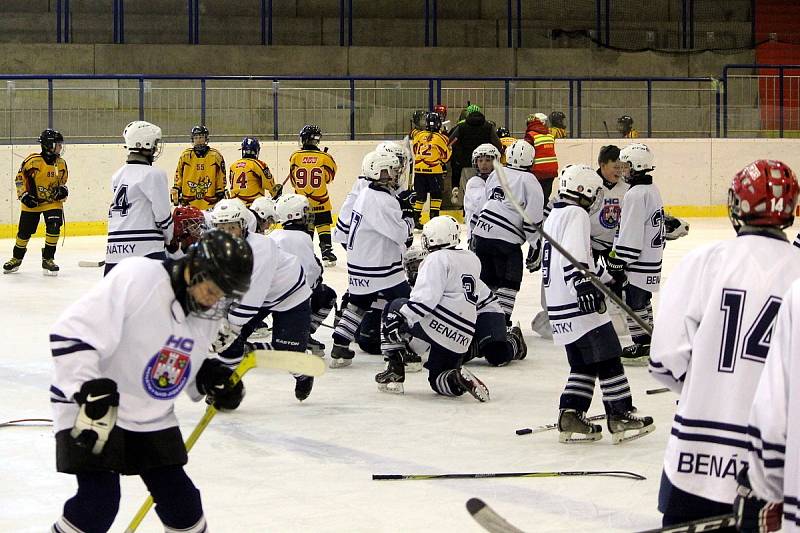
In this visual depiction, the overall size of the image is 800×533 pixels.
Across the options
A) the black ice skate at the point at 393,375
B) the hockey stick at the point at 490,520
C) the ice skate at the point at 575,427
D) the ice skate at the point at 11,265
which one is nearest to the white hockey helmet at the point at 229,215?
the black ice skate at the point at 393,375

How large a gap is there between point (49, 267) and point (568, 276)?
22.0ft

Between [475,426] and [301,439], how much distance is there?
2.62ft

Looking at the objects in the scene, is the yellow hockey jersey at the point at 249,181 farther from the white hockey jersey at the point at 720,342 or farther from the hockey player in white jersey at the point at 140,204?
the white hockey jersey at the point at 720,342

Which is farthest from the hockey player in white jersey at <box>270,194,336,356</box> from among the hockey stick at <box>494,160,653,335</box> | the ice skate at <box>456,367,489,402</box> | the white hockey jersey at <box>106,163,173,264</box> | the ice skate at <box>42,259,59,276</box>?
the ice skate at <box>42,259,59,276</box>

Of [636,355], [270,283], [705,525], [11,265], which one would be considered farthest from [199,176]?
[705,525]

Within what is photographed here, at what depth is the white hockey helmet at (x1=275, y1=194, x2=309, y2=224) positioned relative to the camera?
22.5ft

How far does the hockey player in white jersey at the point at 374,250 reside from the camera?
278 inches

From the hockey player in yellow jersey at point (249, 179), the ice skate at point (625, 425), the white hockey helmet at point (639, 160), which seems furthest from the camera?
the hockey player in yellow jersey at point (249, 179)

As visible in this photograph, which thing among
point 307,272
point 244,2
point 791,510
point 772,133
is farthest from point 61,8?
point 791,510

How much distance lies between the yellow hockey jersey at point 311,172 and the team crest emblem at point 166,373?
8327 mm

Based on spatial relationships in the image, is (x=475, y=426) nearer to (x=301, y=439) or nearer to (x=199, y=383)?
(x=301, y=439)

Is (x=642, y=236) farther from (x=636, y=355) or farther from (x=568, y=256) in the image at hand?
(x=568, y=256)

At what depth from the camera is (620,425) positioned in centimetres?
529

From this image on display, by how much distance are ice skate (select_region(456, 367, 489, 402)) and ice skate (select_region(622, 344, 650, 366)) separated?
134 centimetres
